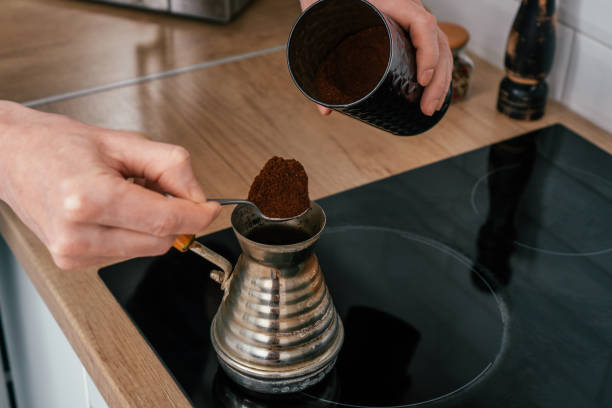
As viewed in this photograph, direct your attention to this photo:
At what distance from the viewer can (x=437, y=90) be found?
74 centimetres

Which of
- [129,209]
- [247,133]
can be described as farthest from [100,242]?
[247,133]

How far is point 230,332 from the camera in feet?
2.08

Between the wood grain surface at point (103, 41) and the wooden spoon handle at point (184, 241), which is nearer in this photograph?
the wooden spoon handle at point (184, 241)

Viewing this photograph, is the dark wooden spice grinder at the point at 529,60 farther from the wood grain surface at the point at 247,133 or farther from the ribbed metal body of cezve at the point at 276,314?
the ribbed metal body of cezve at the point at 276,314

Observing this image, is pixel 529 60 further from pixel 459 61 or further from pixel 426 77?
pixel 426 77

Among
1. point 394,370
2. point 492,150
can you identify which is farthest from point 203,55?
point 394,370

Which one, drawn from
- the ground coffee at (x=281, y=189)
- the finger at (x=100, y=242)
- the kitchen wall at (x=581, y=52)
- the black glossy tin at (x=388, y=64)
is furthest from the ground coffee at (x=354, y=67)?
the kitchen wall at (x=581, y=52)

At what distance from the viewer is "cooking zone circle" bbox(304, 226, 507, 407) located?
68 centimetres

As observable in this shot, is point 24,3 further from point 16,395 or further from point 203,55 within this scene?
point 16,395

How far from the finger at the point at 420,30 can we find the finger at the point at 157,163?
0.89ft

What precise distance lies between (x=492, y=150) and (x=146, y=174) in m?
0.59

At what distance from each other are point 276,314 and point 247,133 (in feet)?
1.66

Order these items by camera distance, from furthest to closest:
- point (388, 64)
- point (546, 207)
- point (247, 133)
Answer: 1. point (247, 133)
2. point (546, 207)
3. point (388, 64)

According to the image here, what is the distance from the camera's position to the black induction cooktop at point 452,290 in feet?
2.22
